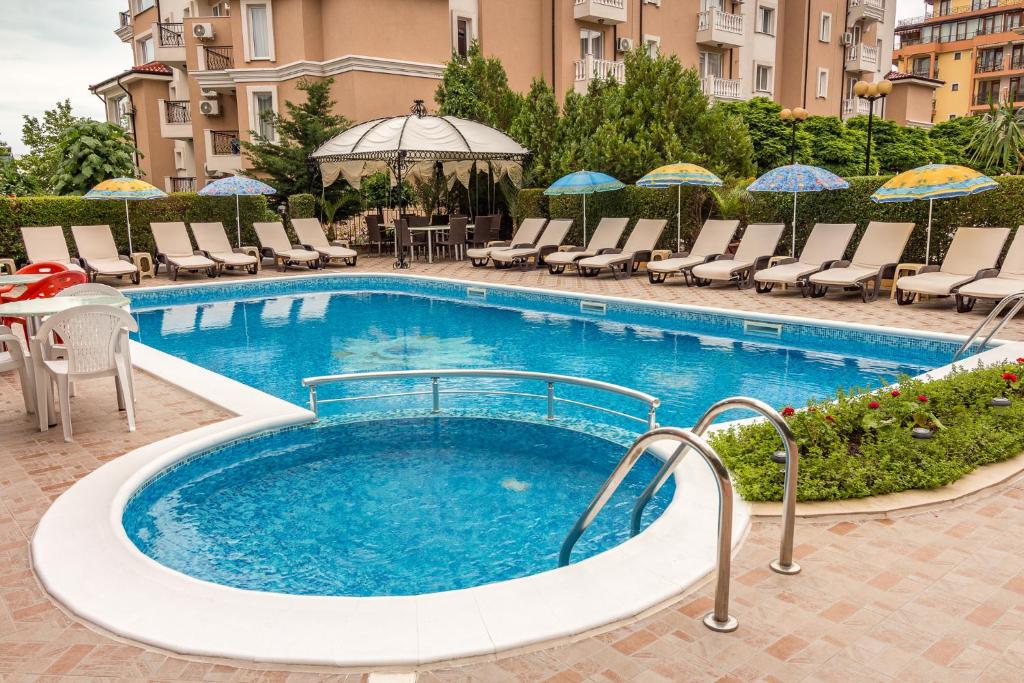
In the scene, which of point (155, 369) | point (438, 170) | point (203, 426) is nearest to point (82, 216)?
point (438, 170)

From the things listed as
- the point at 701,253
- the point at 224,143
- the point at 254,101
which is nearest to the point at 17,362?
the point at 701,253

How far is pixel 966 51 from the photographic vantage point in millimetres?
66688

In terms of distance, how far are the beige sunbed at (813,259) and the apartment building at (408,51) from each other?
30.3 feet

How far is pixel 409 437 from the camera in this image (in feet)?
22.4

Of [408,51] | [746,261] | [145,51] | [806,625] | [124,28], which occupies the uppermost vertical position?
[124,28]

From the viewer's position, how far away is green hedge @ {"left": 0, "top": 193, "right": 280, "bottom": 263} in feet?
55.8

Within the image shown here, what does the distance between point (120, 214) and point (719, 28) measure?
24.9 m

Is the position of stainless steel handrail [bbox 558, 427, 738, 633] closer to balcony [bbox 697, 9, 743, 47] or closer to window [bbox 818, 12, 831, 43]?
balcony [bbox 697, 9, 743, 47]

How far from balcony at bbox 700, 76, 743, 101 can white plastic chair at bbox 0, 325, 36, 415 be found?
98.3 feet

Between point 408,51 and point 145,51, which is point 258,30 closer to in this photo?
point 408,51

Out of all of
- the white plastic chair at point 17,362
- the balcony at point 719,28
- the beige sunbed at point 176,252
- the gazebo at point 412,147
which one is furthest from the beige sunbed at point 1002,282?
the balcony at point 719,28

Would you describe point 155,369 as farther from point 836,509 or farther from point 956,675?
point 956,675

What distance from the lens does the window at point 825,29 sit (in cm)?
3584

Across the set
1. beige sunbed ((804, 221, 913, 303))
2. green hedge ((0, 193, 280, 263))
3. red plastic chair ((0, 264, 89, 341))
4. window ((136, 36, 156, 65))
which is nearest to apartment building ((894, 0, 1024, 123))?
window ((136, 36, 156, 65))
